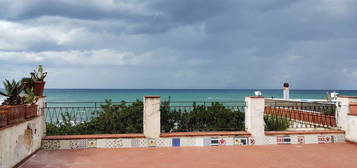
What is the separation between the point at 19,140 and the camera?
506 centimetres

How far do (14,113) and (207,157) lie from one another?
143 inches

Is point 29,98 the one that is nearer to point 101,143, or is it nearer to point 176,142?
point 101,143

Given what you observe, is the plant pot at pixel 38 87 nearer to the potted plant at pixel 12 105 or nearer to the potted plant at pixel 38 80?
the potted plant at pixel 38 80

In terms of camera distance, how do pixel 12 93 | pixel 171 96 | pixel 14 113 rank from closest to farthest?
pixel 14 113
pixel 12 93
pixel 171 96

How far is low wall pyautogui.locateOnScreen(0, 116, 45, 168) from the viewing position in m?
4.40

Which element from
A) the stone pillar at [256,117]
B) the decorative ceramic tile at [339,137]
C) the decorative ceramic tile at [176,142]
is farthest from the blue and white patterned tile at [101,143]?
the decorative ceramic tile at [339,137]

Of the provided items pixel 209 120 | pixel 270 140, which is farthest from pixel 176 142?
pixel 270 140

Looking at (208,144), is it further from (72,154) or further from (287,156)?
(72,154)

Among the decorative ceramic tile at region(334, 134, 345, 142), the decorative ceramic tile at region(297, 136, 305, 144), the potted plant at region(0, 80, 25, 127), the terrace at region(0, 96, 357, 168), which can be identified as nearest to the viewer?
the potted plant at region(0, 80, 25, 127)

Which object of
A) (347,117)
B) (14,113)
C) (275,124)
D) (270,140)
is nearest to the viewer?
(14,113)

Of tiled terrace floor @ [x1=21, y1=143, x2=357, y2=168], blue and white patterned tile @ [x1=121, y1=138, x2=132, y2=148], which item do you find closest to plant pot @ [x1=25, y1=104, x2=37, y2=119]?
tiled terrace floor @ [x1=21, y1=143, x2=357, y2=168]

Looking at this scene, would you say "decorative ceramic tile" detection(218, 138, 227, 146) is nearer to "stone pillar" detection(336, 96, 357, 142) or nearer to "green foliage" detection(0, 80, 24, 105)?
"stone pillar" detection(336, 96, 357, 142)

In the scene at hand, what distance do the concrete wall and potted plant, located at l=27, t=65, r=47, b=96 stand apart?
253 mm

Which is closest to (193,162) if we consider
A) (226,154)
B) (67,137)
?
(226,154)
